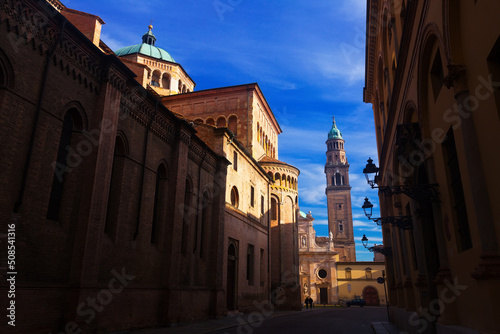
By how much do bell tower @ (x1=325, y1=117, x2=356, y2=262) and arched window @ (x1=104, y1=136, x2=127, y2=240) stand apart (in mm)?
63122

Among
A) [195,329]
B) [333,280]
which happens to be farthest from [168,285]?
[333,280]

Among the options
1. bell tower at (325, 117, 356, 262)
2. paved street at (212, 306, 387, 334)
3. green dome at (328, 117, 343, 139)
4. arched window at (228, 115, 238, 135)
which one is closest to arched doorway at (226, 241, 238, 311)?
paved street at (212, 306, 387, 334)

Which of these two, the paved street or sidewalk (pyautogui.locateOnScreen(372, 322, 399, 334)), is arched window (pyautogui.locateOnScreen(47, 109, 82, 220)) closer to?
the paved street

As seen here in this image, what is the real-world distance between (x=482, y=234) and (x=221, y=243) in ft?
55.0

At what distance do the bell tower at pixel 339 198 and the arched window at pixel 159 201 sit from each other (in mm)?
59973

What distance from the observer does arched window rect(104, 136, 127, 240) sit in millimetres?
12359

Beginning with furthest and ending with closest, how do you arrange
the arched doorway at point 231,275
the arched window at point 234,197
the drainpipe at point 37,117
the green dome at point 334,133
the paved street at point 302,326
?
1. the green dome at point 334,133
2. the arched window at point 234,197
3. the arched doorway at point 231,275
4. the paved street at point 302,326
5. the drainpipe at point 37,117

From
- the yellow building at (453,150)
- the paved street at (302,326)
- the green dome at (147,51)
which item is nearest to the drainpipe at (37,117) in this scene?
the paved street at (302,326)

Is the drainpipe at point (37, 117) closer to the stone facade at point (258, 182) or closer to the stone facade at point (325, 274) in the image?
the stone facade at point (258, 182)

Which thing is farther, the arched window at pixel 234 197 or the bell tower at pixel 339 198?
the bell tower at pixel 339 198

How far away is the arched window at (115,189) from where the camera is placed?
12359 millimetres

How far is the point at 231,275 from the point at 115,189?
1221 cm

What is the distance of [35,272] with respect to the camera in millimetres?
9102

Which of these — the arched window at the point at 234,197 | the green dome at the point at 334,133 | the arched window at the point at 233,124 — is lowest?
the arched window at the point at 234,197
